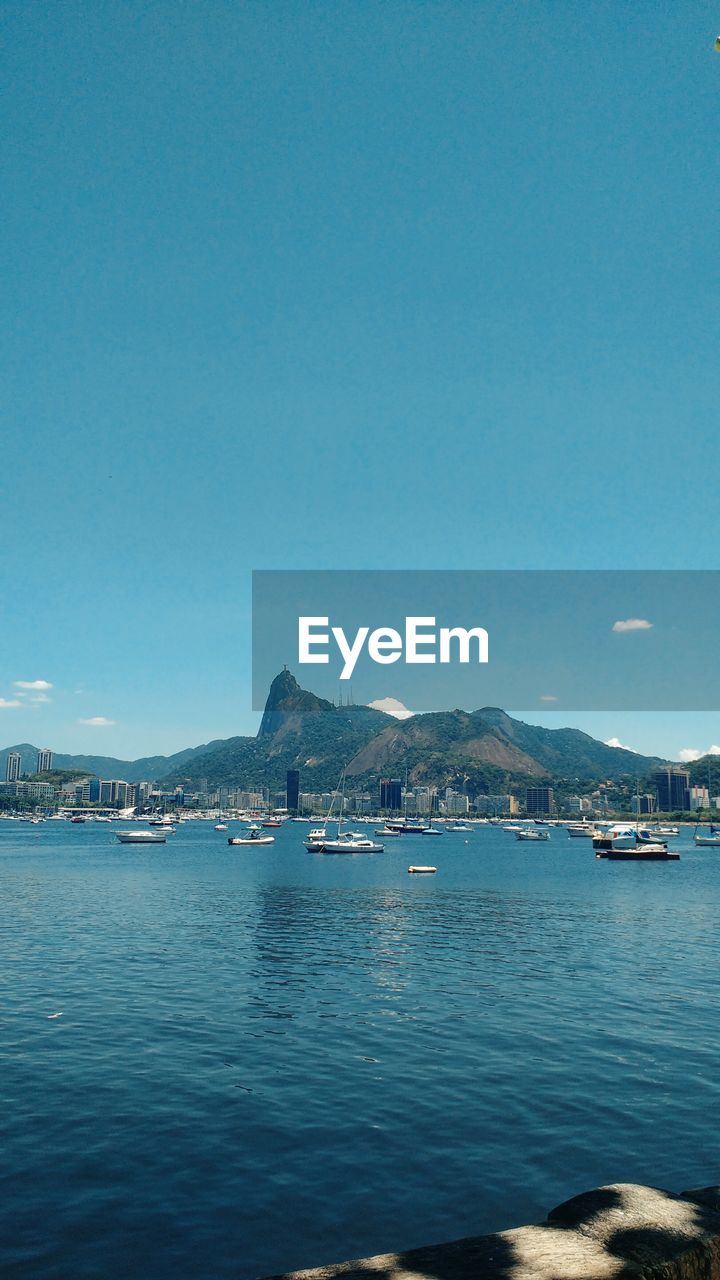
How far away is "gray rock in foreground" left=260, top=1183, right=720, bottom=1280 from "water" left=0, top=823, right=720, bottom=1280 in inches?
316

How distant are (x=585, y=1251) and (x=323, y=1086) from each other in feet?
64.6

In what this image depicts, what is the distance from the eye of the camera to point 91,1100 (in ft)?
81.9

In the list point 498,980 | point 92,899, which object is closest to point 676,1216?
point 498,980

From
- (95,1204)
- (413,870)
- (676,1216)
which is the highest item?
(676,1216)

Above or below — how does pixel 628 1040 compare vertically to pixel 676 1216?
below

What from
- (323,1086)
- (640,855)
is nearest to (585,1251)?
(323,1086)

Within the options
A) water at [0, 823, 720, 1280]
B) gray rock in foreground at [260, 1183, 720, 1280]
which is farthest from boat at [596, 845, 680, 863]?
gray rock in foreground at [260, 1183, 720, 1280]

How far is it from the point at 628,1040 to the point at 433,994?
36.5 feet

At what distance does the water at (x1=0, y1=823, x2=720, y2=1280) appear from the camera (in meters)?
17.4

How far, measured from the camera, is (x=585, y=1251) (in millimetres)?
8859

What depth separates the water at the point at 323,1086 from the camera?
17375mm

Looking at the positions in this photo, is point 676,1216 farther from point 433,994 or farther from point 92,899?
point 92,899

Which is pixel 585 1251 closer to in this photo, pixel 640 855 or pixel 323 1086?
pixel 323 1086

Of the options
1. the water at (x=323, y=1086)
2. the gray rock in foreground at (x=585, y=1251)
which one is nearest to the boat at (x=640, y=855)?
the water at (x=323, y=1086)
